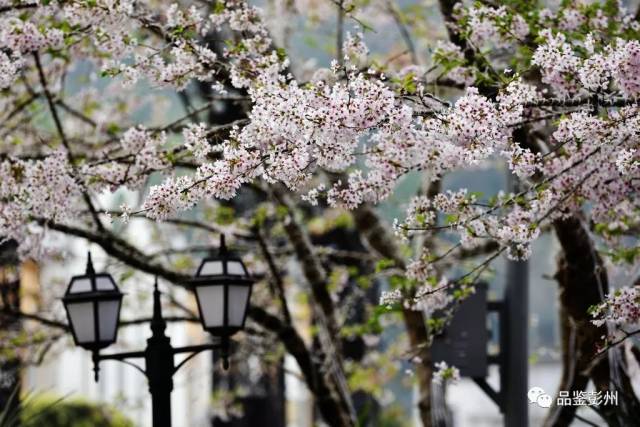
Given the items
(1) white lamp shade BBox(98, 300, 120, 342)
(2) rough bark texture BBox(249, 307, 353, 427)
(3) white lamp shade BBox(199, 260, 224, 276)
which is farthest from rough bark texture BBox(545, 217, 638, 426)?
(1) white lamp shade BBox(98, 300, 120, 342)

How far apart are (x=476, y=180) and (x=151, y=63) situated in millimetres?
11867

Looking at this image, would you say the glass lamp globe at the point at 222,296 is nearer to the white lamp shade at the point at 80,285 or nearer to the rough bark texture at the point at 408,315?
the white lamp shade at the point at 80,285

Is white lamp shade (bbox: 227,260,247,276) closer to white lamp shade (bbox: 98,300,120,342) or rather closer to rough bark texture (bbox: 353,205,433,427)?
white lamp shade (bbox: 98,300,120,342)

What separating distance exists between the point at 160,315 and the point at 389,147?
1.71 meters

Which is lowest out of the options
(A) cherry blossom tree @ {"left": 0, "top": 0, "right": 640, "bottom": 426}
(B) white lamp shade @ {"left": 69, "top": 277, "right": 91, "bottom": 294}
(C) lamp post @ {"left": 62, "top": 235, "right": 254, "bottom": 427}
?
(C) lamp post @ {"left": 62, "top": 235, "right": 254, "bottom": 427}

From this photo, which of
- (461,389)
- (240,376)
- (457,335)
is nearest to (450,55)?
(457,335)

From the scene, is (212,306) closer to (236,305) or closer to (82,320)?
(236,305)

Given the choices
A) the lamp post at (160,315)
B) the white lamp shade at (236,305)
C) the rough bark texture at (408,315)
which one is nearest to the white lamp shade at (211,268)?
the lamp post at (160,315)

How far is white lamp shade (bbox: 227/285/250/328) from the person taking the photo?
6.58 m

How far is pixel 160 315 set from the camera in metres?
6.63

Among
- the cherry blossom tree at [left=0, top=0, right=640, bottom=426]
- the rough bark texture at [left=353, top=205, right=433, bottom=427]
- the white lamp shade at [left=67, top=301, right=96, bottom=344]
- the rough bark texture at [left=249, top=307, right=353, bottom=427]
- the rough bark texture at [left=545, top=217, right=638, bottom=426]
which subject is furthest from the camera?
the rough bark texture at [left=353, top=205, right=433, bottom=427]

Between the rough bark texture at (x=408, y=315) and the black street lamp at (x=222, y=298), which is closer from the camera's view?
the black street lamp at (x=222, y=298)

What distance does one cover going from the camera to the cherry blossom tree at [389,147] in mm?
5266

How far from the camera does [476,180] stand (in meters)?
18.0
